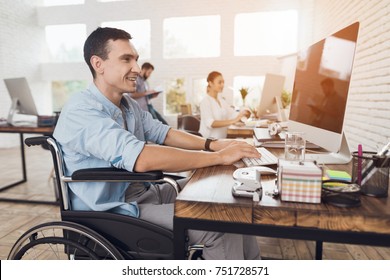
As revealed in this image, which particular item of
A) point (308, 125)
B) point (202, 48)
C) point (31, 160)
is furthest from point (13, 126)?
point (202, 48)

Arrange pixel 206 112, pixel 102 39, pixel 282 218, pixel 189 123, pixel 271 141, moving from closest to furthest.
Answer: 1. pixel 282 218
2. pixel 102 39
3. pixel 271 141
4. pixel 206 112
5. pixel 189 123

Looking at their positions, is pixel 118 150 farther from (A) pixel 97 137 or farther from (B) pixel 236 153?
(B) pixel 236 153

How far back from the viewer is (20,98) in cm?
323

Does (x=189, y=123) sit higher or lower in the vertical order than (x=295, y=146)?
lower

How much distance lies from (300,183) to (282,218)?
9 centimetres

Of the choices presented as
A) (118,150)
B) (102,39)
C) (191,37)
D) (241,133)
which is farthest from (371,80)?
(191,37)

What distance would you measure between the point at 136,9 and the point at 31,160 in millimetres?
4074

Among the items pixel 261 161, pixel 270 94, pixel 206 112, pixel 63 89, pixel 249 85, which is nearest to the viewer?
pixel 261 161

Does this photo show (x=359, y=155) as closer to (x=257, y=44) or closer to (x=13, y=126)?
(x=13, y=126)

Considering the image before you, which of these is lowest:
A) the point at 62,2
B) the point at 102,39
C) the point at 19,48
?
the point at 102,39

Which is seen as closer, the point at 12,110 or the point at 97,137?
the point at 97,137

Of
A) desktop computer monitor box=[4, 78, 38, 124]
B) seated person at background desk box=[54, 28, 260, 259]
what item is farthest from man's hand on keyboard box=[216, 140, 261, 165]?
desktop computer monitor box=[4, 78, 38, 124]

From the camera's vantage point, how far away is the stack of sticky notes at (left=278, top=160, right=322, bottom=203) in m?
0.74

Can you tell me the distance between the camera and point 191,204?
30.0 inches
